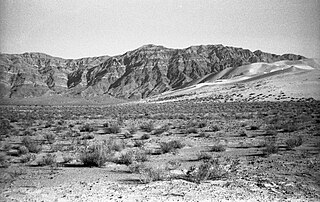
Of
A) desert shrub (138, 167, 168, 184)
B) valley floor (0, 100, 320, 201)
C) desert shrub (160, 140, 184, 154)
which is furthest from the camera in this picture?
desert shrub (160, 140, 184, 154)

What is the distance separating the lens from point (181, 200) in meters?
7.38

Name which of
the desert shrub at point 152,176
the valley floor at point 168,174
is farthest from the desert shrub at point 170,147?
the desert shrub at point 152,176

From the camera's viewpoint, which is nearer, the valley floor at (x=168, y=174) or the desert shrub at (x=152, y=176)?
the valley floor at (x=168, y=174)

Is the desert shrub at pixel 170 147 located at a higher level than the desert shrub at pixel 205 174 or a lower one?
lower

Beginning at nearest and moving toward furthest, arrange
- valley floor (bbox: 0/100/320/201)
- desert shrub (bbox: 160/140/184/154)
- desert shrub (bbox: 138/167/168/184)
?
valley floor (bbox: 0/100/320/201)
desert shrub (bbox: 138/167/168/184)
desert shrub (bbox: 160/140/184/154)

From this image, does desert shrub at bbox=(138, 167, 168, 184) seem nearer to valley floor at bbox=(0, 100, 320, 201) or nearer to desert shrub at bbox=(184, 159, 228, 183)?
valley floor at bbox=(0, 100, 320, 201)

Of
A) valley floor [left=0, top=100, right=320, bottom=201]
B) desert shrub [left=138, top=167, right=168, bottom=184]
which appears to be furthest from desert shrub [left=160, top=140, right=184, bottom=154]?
desert shrub [left=138, top=167, right=168, bottom=184]

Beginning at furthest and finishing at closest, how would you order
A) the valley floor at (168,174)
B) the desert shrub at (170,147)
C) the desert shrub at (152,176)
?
1. the desert shrub at (170,147)
2. the desert shrub at (152,176)
3. the valley floor at (168,174)

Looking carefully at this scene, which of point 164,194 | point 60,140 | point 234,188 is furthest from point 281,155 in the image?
point 60,140

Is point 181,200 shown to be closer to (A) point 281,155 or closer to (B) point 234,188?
(B) point 234,188

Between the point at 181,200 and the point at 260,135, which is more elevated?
the point at 181,200

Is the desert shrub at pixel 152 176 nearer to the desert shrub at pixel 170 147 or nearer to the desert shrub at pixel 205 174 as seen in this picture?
the desert shrub at pixel 205 174

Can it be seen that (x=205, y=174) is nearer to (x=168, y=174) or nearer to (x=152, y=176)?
(x=168, y=174)

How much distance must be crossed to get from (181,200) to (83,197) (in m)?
2.52
